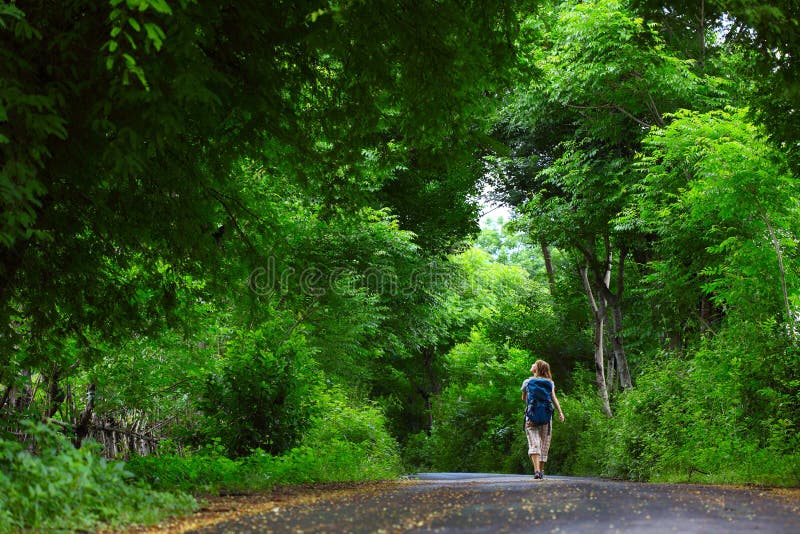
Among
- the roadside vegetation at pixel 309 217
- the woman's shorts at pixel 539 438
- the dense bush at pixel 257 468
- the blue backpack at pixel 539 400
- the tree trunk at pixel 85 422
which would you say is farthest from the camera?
the woman's shorts at pixel 539 438

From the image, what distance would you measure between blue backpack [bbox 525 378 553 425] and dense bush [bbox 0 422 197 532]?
25.1 ft

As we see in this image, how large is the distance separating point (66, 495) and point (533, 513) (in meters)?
3.45

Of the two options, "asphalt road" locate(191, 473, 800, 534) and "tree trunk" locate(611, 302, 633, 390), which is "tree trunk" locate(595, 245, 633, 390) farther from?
"asphalt road" locate(191, 473, 800, 534)

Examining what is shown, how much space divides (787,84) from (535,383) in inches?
252

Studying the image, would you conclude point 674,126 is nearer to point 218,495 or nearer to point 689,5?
point 689,5

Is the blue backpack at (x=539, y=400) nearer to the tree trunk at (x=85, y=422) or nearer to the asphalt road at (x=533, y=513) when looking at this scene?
the asphalt road at (x=533, y=513)

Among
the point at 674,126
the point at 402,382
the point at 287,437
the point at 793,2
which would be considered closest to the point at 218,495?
the point at 287,437

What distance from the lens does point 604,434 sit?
1933cm

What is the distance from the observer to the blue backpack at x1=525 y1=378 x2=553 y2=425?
13.2 m

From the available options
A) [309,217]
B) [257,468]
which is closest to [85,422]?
[257,468]

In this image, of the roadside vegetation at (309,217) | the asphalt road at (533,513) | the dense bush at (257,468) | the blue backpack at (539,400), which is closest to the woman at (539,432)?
the blue backpack at (539,400)

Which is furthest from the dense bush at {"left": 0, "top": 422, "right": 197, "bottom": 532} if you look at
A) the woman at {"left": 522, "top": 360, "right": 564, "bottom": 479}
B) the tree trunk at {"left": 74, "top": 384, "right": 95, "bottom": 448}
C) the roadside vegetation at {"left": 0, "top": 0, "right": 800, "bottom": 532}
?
the woman at {"left": 522, "top": 360, "right": 564, "bottom": 479}

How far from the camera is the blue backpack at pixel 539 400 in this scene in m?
13.2

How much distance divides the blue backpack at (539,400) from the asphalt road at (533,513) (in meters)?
5.18
